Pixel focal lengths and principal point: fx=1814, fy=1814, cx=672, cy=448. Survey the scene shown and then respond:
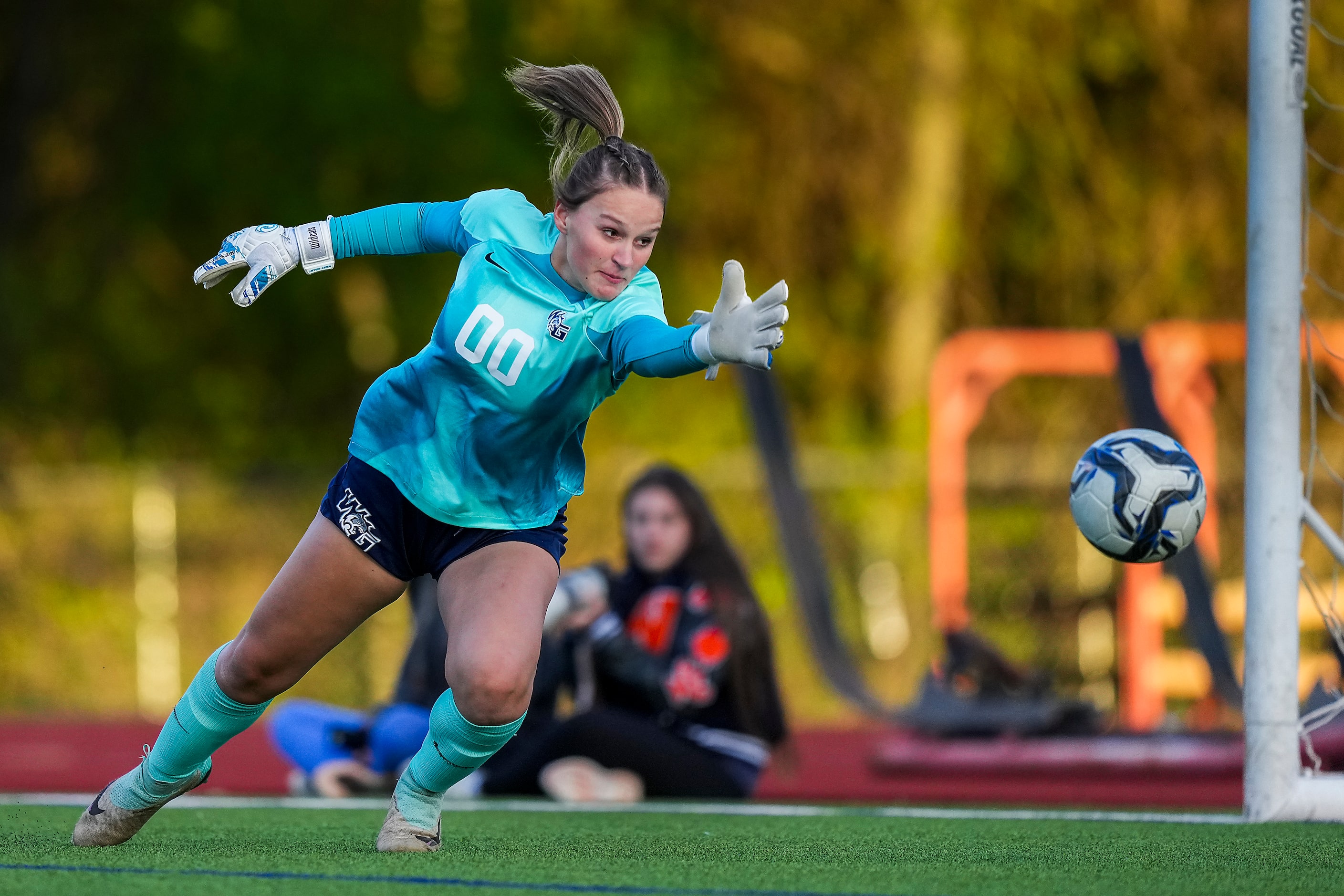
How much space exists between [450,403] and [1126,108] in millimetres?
10925

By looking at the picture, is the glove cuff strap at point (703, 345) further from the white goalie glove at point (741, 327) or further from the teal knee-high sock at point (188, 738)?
the teal knee-high sock at point (188, 738)

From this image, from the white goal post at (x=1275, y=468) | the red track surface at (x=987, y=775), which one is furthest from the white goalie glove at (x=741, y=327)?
the red track surface at (x=987, y=775)

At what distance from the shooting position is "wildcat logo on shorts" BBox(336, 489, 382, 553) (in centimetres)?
385

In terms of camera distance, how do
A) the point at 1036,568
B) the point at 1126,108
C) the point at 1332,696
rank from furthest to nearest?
1. the point at 1126,108
2. the point at 1036,568
3. the point at 1332,696

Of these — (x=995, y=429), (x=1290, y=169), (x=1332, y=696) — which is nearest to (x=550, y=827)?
(x=1332, y=696)

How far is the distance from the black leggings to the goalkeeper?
208 cm

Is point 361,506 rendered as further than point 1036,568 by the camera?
No

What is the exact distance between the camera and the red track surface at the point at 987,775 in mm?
6477

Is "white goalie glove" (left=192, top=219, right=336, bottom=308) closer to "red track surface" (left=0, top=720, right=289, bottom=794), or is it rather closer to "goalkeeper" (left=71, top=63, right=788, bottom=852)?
"goalkeeper" (left=71, top=63, right=788, bottom=852)

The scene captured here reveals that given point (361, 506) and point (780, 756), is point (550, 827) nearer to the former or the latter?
point (361, 506)

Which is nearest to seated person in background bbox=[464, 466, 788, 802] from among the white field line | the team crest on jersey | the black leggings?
the black leggings

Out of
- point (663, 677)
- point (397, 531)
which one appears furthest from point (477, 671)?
point (663, 677)

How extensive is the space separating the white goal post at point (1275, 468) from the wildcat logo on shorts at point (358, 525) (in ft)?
8.10

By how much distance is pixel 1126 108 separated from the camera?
13758mm
